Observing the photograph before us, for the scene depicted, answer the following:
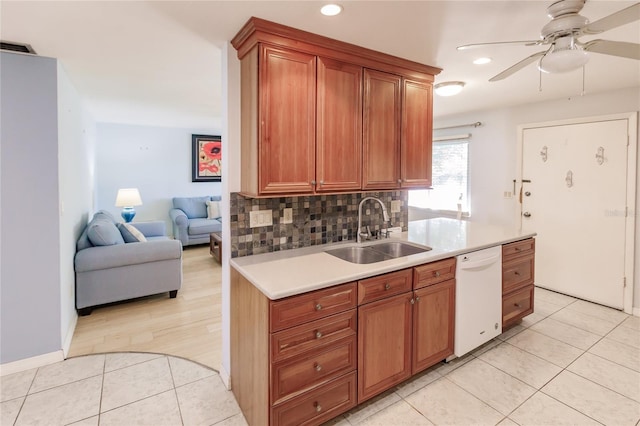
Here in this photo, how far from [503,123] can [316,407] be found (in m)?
4.02

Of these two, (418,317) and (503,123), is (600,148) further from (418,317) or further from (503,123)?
(418,317)

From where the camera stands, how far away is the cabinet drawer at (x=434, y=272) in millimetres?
2135

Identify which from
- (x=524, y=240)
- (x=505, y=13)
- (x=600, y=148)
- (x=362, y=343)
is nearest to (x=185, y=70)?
(x=505, y=13)

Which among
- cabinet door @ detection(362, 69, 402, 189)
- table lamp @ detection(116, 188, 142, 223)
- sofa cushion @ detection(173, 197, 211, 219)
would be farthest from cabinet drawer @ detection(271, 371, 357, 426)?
sofa cushion @ detection(173, 197, 211, 219)

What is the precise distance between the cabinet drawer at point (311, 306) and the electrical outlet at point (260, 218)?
0.74m

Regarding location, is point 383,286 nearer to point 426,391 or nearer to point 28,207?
point 426,391

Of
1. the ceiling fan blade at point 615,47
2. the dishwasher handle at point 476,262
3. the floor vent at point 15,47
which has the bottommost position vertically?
the dishwasher handle at point 476,262

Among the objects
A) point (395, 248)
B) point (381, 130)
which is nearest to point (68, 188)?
point (381, 130)

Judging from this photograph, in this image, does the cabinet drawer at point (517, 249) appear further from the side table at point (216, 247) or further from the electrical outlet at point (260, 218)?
the side table at point (216, 247)

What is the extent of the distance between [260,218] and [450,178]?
11.9ft

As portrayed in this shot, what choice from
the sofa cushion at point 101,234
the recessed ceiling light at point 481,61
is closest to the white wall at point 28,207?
the sofa cushion at point 101,234

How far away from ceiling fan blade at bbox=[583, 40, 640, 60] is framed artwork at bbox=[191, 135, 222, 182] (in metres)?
6.02

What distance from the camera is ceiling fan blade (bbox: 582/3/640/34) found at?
1297 mm

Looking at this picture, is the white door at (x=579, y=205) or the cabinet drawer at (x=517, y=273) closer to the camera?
the cabinet drawer at (x=517, y=273)
